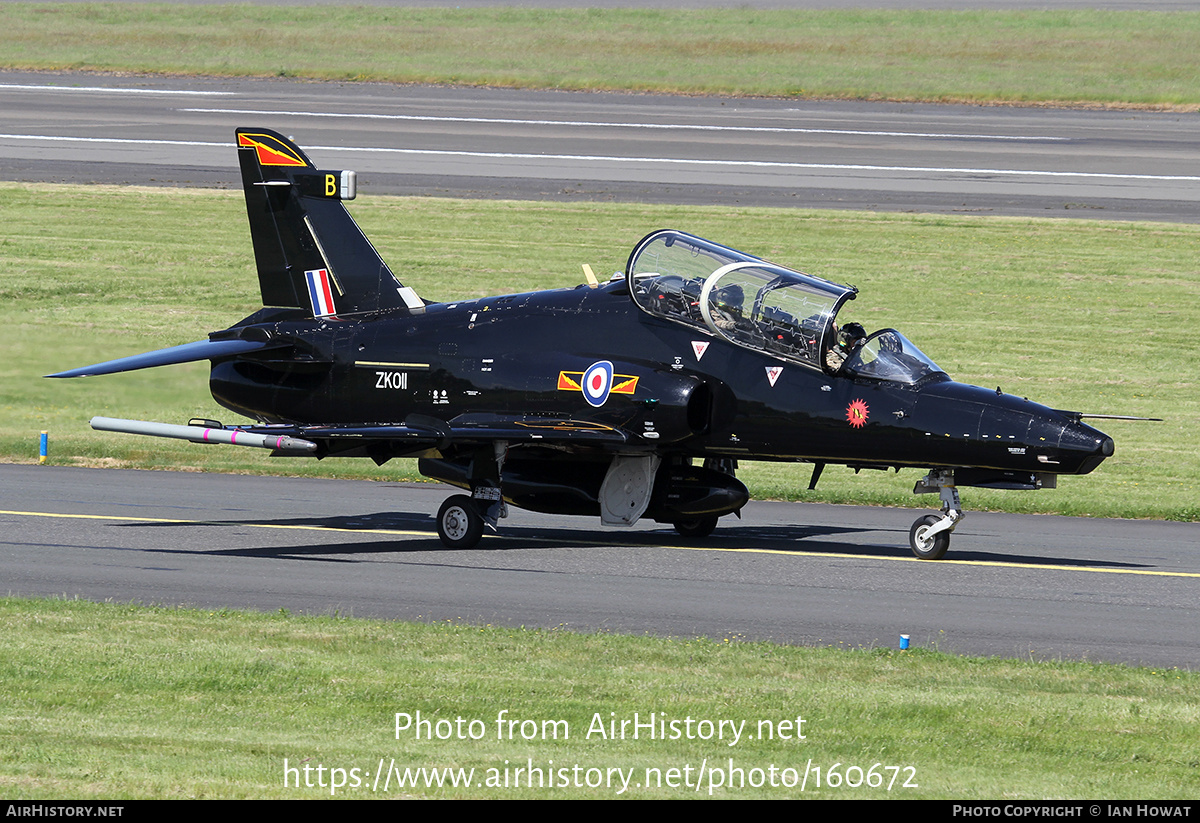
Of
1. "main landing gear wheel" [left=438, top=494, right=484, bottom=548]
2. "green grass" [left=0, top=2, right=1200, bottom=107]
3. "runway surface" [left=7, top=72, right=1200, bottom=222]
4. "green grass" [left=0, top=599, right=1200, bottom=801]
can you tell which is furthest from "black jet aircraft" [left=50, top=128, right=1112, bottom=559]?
"green grass" [left=0, top=2, right=1200, bottom=107]

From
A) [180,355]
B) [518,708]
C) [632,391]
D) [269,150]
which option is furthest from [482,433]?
[518,708]

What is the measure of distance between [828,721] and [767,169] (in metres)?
31.8

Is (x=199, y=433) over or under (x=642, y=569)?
over

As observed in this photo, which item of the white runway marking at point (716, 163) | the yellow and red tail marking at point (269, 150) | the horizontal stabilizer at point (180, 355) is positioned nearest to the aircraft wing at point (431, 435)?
the horizontal stabilizer at point (180, 355)

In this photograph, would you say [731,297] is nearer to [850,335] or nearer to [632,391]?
[850,335]

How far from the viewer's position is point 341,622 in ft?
42.4

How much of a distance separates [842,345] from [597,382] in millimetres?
2822

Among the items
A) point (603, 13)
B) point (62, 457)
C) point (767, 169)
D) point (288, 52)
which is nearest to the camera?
point (62, 457)

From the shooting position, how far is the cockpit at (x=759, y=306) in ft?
52.3

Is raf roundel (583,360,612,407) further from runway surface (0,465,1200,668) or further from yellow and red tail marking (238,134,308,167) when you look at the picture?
yellow and red tail marking (238,134,308,167)

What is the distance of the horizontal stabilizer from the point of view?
1772 cm

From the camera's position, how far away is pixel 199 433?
52.2 feet

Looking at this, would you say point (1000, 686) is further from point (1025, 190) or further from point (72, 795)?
point (1025, 190)
